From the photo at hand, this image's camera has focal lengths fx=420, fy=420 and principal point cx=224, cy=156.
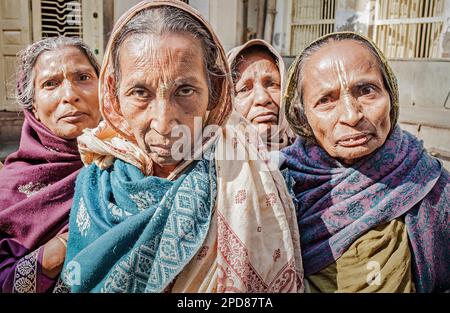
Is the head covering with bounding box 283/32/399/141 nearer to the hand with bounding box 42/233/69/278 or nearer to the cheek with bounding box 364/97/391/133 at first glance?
the cheek with bounding box 364/97/391/133

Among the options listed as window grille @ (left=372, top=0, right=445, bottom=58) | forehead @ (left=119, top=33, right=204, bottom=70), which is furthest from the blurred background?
forehead @ (left=119, top=33, right=204, bottom=70)

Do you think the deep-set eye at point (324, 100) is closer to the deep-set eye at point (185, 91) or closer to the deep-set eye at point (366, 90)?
the deep-set eye at point (366, 90)

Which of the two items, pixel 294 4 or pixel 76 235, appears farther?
pixel 294 4

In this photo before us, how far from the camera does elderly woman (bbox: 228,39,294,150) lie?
2.62 metres

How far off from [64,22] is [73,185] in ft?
21.6

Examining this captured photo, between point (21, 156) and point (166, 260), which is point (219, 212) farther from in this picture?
point (21, 156)

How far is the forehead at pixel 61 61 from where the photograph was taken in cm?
193

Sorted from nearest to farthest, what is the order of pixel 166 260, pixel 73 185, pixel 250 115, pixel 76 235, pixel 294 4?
pixel 166 260, pixel 76 235, pixel 73 185, pixel 250 115, pixel 294 4

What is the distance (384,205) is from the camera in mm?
1587

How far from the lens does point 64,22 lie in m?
7.54

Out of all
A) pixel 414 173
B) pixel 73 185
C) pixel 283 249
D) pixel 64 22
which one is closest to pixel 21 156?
pixel 73 185

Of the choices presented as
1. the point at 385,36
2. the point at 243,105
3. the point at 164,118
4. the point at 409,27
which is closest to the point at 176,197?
the point at 164,118

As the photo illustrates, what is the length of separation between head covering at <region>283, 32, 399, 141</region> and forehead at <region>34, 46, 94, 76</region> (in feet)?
A: 3.16
